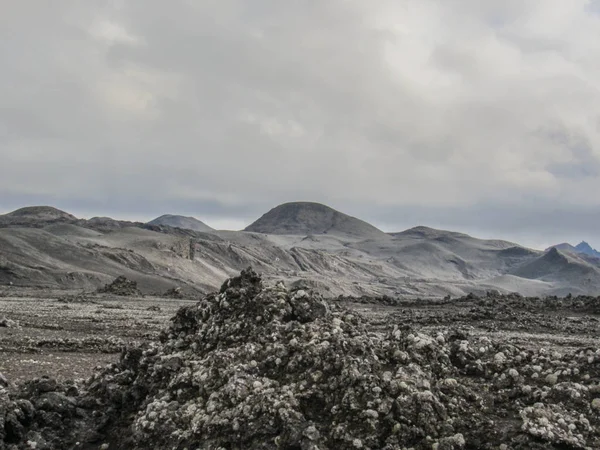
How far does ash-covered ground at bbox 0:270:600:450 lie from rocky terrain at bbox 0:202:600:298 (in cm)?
3565

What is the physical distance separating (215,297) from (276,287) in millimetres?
987

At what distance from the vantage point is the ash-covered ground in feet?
19.5

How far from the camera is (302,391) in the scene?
6.52 m

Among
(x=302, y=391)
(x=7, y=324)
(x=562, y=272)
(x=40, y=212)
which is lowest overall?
(x=7, y=324)

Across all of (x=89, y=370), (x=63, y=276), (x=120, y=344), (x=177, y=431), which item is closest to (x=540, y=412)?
(x=177, y=431)

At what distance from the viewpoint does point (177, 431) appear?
21.1ft

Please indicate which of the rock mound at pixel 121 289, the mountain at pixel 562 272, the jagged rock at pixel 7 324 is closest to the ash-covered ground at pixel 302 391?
the jagged rock at pixel 7 324

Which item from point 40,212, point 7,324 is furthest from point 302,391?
point 40,212

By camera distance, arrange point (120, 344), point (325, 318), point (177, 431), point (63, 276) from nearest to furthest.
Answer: point (177, 431) → point (325, 318) → point (120, 344) → point (63, 276)

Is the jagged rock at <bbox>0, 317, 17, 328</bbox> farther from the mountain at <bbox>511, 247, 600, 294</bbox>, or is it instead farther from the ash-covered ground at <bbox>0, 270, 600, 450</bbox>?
the mountain at <bbox>511, 247, 600, 294</bbox>

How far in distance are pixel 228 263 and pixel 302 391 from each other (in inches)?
3084

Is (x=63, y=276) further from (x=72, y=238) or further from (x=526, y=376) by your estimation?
(x=526, y=376)

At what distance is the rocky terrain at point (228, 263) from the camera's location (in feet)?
168

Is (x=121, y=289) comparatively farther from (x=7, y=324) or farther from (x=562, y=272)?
(x=562, y=272)
